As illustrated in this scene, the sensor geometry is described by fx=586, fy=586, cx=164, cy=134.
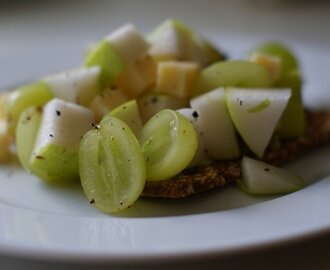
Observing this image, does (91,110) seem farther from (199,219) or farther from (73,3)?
(73,3)

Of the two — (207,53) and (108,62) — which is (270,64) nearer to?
(207,53)

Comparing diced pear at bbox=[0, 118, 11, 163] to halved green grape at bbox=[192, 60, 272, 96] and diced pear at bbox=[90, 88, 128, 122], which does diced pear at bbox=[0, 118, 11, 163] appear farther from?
halved green grape at bbox=[192, 60, 272, 96]

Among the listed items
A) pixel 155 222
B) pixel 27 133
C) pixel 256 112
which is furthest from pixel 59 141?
pixel 256 112

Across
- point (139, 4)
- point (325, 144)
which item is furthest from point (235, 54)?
point (139, 4)

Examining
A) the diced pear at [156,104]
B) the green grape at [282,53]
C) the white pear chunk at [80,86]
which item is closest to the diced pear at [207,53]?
the green grape at [282,53]

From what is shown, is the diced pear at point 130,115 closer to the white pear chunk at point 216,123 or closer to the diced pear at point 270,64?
the white pear chunk at point 216,123

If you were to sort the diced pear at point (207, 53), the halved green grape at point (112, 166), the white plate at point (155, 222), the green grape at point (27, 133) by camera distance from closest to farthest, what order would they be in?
the white plate at point (155, 222), the halved green grape at point (112, 166), the green grape at point (27, 133), the diced pear at point (207, 53)

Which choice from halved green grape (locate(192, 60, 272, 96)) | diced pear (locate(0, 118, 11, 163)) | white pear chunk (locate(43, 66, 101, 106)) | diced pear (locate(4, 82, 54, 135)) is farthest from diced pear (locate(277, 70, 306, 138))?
diced pear (locate(0, 118, 11, 163))
